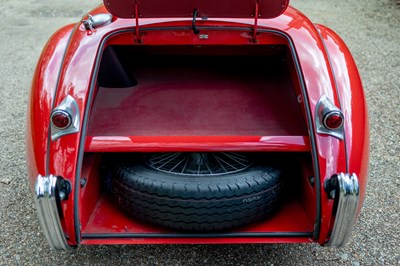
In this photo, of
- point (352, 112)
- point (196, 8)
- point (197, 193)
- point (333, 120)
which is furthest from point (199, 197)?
point (196, 8)

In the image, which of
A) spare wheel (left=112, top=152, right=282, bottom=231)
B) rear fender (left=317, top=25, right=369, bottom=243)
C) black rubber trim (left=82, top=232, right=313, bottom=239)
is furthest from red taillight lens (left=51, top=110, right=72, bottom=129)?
rear fender (left=317, top=25, right=369, bottom=243)

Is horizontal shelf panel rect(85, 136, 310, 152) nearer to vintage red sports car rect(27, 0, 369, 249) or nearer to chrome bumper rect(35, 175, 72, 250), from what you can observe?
vintage red sports car rect(27, 0, 369, 249)

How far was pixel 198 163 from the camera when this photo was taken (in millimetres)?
2197

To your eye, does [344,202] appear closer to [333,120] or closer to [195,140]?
[333,120]

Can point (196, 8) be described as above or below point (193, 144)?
above

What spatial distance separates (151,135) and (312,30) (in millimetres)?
1066

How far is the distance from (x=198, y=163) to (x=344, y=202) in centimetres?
71

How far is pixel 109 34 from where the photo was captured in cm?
237

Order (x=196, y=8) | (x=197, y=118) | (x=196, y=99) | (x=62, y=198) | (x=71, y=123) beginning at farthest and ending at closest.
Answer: (x=196, y=99) → (x=197, y=118) → (x=196, y=8) → (x=71, y=123) → (x=62, y=198)

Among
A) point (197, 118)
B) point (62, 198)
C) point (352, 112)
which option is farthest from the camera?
point (197, 118)

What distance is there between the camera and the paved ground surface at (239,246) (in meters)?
2.41

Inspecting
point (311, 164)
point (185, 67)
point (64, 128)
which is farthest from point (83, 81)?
point (311, 164)

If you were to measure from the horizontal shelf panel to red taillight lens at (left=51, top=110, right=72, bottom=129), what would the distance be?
0.42 ft

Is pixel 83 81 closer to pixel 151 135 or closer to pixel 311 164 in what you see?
pixel 151 135
